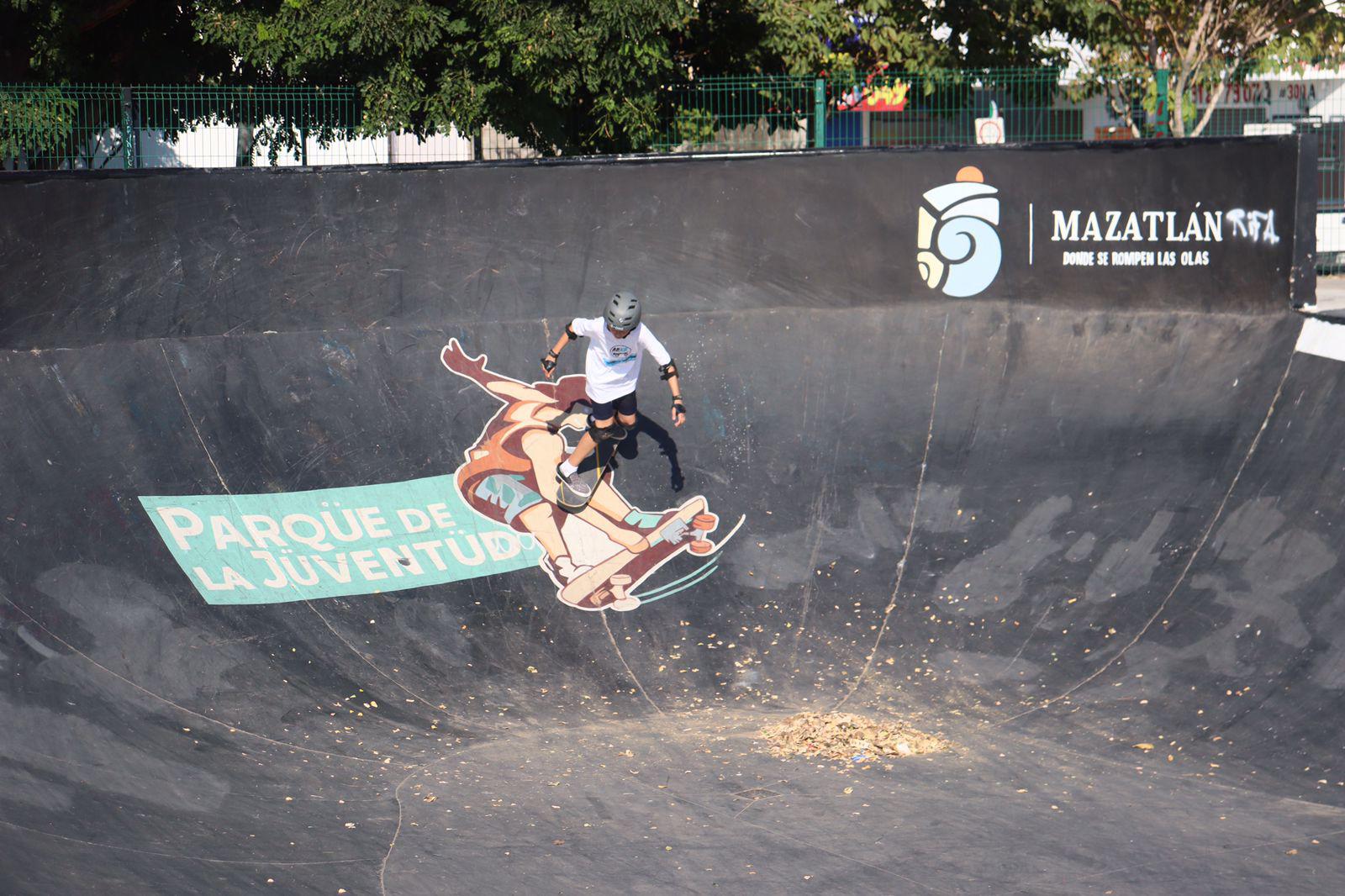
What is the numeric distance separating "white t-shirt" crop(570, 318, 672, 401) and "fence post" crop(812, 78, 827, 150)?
5.70m

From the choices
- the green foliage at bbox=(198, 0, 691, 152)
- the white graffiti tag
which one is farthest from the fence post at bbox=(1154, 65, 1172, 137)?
the green foliage at bbox=(198, 0, 691, 152)

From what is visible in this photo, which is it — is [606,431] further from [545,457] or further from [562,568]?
[562,568]

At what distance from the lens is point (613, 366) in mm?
8469

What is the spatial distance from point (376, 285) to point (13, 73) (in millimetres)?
7974

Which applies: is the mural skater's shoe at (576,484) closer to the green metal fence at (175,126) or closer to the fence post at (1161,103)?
the green metal fence at (175,126)

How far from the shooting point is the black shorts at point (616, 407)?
859 centimetres

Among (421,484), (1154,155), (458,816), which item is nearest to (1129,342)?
(1154,155)

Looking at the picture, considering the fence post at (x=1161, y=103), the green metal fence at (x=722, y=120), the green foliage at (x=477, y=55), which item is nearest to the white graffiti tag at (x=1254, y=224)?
the green metal fence at (x=722, y=120)

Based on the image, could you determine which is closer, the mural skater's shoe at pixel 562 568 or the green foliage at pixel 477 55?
the mural skater's shoe at pixel 562 568

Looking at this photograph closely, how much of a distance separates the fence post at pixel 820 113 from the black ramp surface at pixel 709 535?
3165 millimetres

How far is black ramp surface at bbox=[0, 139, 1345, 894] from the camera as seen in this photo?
6117 millimetres

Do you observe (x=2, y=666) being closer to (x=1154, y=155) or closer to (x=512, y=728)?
(x=512, y=728)

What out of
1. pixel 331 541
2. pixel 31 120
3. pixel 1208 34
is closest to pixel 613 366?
pixel 331 541

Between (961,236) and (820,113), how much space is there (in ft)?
12.2
